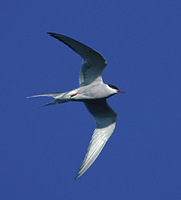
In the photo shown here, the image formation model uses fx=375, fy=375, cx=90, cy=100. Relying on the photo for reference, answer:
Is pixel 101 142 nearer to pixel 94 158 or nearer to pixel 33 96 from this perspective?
pixel 94 158

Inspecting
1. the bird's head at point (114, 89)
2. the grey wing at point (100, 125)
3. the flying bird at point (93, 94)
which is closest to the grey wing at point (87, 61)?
the flying bird at point (93, 94)

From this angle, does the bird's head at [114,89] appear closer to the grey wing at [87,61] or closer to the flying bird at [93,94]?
the flying bird at [93,94]

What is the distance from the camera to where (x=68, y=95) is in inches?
412

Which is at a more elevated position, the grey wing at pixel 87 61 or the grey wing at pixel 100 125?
the grey wing at pixel 87 61

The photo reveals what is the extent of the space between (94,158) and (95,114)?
1568 millimetres

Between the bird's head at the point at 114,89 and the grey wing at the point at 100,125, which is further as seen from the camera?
the grey wing at the point at 100,125

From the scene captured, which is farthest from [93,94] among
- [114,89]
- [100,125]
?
[100,125]

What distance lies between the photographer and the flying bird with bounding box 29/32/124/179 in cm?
988

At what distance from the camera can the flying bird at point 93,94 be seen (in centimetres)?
988

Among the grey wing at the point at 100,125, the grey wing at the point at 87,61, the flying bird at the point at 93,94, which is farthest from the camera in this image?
the grey wing at the point at 100,125

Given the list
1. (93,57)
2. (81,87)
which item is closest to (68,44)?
(93,57)

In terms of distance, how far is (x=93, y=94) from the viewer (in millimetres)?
10477

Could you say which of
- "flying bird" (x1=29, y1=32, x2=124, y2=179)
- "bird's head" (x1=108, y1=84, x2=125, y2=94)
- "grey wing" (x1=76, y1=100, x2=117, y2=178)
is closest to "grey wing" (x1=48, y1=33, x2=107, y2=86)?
"flying bird" (x1=29, y1=32, x2=124, y2=179)

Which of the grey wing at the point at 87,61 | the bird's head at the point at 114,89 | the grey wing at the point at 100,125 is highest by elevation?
the grey wing at the point at 87,61
